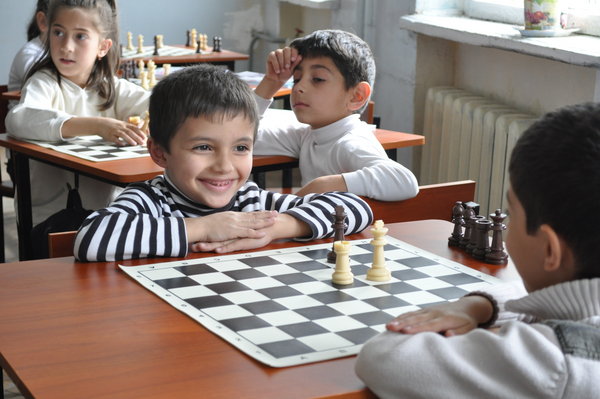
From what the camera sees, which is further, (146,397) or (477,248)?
(477,248)

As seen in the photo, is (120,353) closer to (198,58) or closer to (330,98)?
(330,98)


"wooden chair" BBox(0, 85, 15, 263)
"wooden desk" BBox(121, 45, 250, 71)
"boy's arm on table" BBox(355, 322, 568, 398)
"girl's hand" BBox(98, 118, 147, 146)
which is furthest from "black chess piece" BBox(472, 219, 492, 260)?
"wooden desk" BBox(121, 45, 250, 71)

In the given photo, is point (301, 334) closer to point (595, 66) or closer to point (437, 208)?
point (437, 208)

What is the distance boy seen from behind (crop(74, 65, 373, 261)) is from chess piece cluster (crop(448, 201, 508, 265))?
0.80ft

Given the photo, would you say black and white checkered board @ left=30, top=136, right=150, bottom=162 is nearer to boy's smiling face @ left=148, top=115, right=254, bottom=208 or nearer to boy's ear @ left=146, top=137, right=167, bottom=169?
boy's ear @ left=146, top=137, right=167, bottom=169

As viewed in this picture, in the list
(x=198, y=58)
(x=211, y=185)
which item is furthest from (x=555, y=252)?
(x=198, y=58)

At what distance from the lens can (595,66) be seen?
3693mm

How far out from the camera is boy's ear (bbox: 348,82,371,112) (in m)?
3.14

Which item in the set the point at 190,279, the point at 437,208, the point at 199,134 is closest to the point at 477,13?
the point at 437,208

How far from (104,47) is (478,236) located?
237cm

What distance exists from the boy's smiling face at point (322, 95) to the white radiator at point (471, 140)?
1298mm

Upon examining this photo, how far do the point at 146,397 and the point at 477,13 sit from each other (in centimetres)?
415

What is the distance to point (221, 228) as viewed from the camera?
203cm

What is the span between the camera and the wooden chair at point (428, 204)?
2.62 metres
